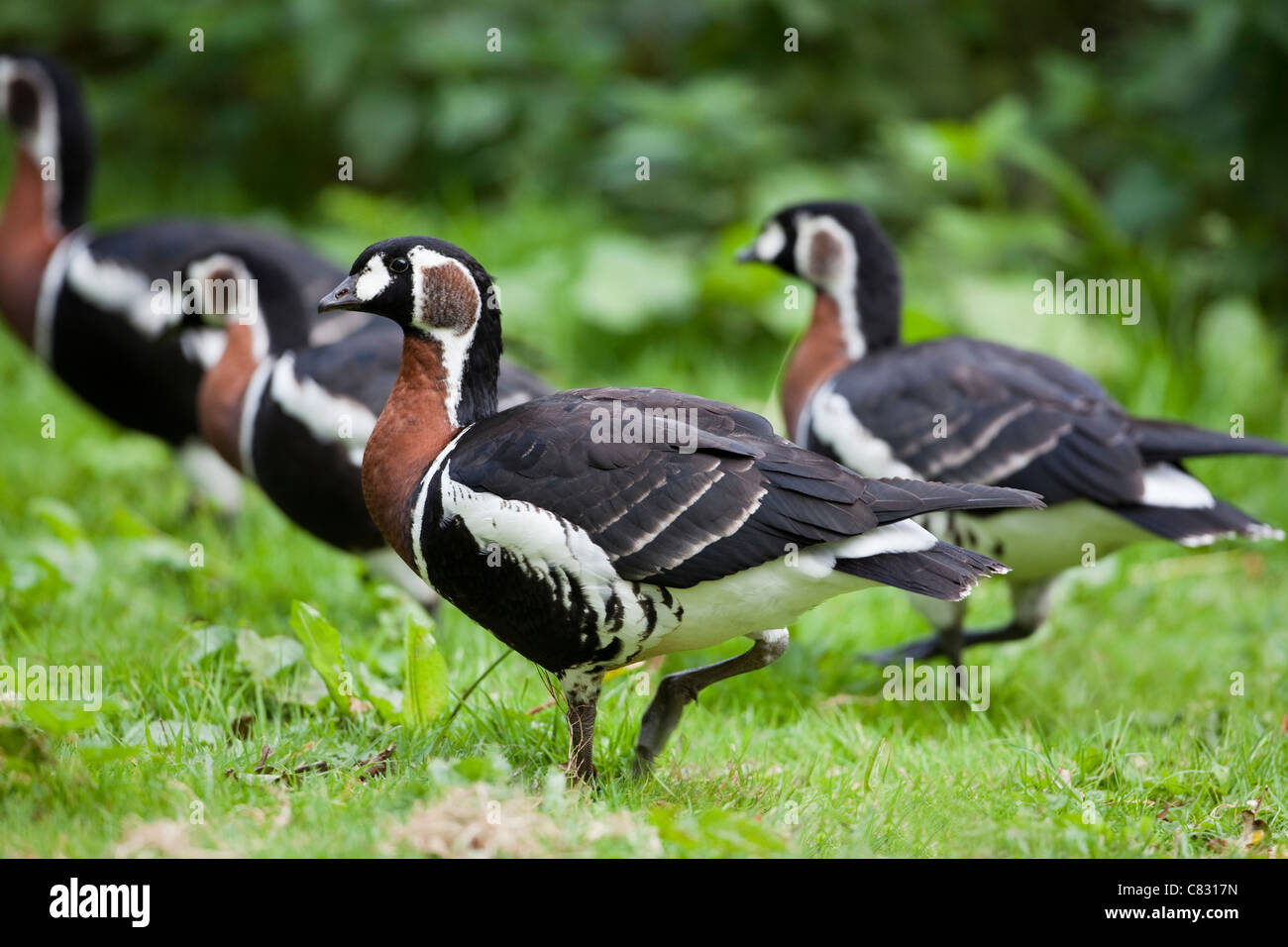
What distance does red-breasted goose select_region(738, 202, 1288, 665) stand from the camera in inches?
183

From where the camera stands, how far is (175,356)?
6137 millimetres

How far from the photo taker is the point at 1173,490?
15.4ft

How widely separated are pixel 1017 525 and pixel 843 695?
2.61 feet

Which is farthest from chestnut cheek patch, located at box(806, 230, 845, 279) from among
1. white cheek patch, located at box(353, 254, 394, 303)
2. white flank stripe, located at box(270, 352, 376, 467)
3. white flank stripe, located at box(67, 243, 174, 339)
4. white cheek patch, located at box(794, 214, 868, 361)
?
white flank stripe, located at box(67, 243, 174, 339)

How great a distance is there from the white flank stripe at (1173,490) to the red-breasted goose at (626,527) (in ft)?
4.53

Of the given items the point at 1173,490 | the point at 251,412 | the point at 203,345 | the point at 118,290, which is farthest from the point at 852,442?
the point at 118,290

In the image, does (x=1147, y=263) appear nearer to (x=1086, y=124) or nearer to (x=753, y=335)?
(x=1086, y=124)

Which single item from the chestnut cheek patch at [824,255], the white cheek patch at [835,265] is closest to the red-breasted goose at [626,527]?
the white cheek patch at [835,265]

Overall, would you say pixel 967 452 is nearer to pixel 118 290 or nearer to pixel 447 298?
pixel 447 298

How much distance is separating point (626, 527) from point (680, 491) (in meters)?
0.16

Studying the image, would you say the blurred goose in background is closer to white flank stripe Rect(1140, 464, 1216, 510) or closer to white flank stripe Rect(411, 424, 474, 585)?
white flank stripe Rect(411, 424, 474, 585)

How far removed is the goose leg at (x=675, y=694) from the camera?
12.2 ft

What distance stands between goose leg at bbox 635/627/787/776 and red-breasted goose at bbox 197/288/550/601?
1372 mm
